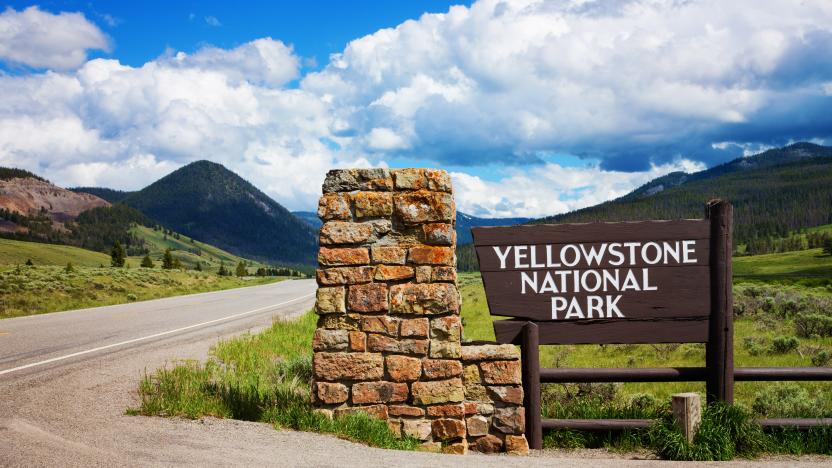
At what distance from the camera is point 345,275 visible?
7301mm

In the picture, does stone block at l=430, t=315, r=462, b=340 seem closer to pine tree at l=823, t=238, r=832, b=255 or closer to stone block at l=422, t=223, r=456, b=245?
stone block at l=422, t=223, r=456, b=245

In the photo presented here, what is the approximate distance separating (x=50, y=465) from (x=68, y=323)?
1437 centimetres

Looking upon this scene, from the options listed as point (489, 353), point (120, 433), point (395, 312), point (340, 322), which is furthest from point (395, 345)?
point (120, 433)

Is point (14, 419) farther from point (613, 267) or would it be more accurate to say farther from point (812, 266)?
point (812, 266)

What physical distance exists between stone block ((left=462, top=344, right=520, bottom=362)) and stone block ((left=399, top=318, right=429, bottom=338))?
0.67m

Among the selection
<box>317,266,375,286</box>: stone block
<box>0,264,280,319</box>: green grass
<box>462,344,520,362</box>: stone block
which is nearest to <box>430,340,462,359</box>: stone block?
<box>462,344,520,362</box>: stone block

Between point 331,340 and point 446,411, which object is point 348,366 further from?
point 446,411

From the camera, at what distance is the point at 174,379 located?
8.95 metres

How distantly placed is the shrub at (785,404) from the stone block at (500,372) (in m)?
4.46

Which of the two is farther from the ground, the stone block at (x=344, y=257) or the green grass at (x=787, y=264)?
the green grass at (x=787, y=264)

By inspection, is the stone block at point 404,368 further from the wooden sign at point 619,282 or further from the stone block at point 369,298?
the wooden sign at point 619,282

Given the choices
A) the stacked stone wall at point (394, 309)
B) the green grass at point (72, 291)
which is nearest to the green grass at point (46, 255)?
the green grass at point (72, 291)

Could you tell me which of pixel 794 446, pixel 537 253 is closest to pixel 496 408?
pixel 537 253

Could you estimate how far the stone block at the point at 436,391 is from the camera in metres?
7.22
